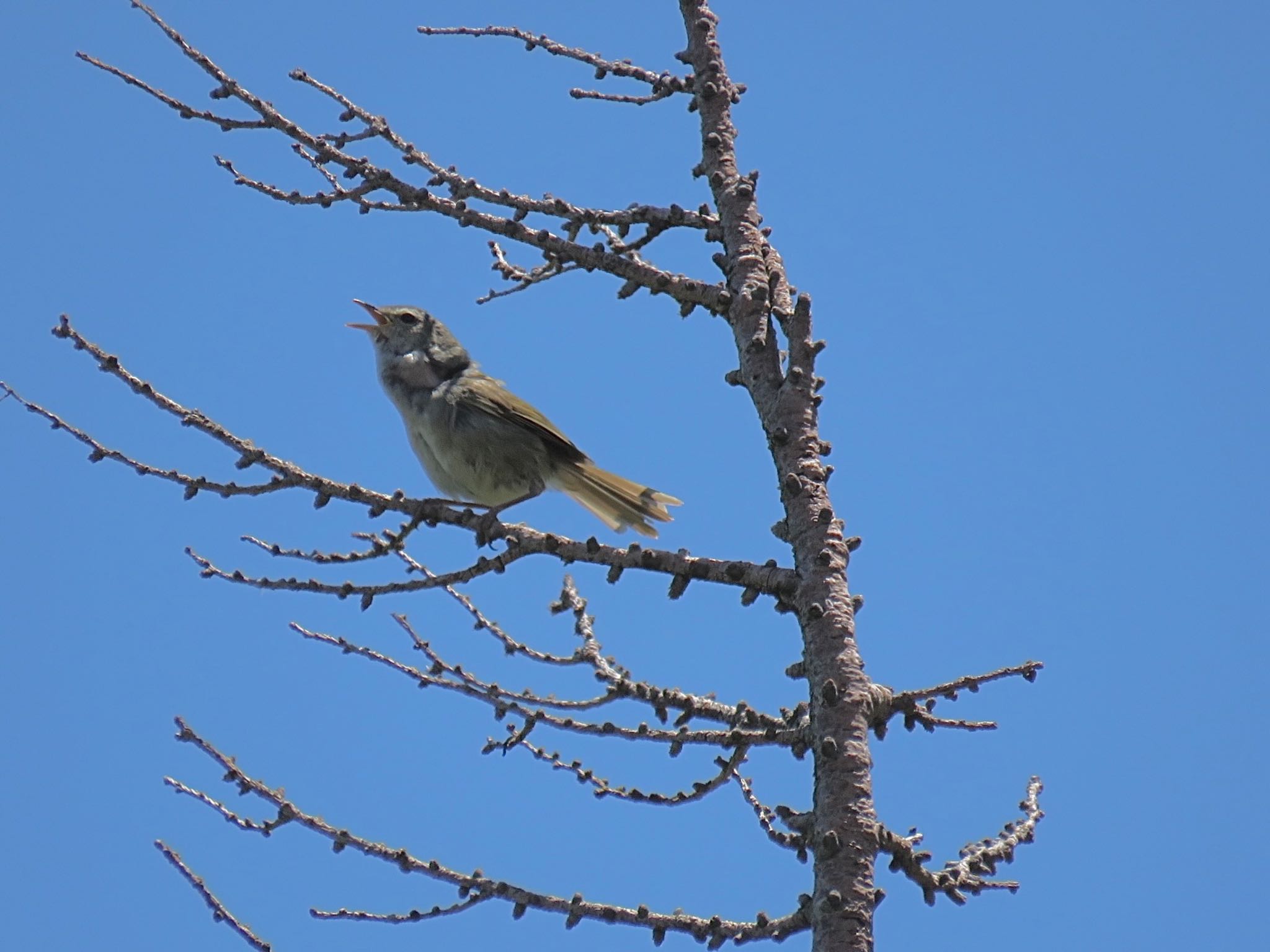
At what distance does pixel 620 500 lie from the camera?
21.9 feet

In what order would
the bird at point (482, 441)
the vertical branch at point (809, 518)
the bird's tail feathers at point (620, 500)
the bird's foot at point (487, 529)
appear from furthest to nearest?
the bird's tail feathers at point (620, 500) < the bird at point (482, 441) < the bird's foot at point (487, 529) < the vertical branch at point (809, 518)

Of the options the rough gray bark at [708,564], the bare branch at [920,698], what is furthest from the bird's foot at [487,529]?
the bare branch at [920,698]

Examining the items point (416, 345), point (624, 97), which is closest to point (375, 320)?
point (416, 345)

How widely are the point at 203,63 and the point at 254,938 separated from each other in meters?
2.51

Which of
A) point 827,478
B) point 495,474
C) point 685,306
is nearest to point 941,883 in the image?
point 827,478

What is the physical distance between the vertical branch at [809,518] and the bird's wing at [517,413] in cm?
254

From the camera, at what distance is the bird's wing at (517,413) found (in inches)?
257

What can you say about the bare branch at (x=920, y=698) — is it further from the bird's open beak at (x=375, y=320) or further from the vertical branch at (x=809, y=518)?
the bird's open beak at (x=375, y=320)

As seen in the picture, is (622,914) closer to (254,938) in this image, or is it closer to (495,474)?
(254,938)

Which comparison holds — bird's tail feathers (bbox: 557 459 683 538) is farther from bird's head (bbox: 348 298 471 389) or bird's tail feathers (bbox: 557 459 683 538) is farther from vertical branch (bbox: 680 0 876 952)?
vertical branch (bbox: 680 0 876 952)

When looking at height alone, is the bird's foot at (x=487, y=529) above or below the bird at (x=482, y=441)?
below

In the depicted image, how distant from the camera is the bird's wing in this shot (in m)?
6.54

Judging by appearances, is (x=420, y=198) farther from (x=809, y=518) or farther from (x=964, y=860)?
(x=964, y=860)

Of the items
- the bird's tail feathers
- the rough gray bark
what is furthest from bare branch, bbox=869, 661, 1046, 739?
the bird's tail feathers
